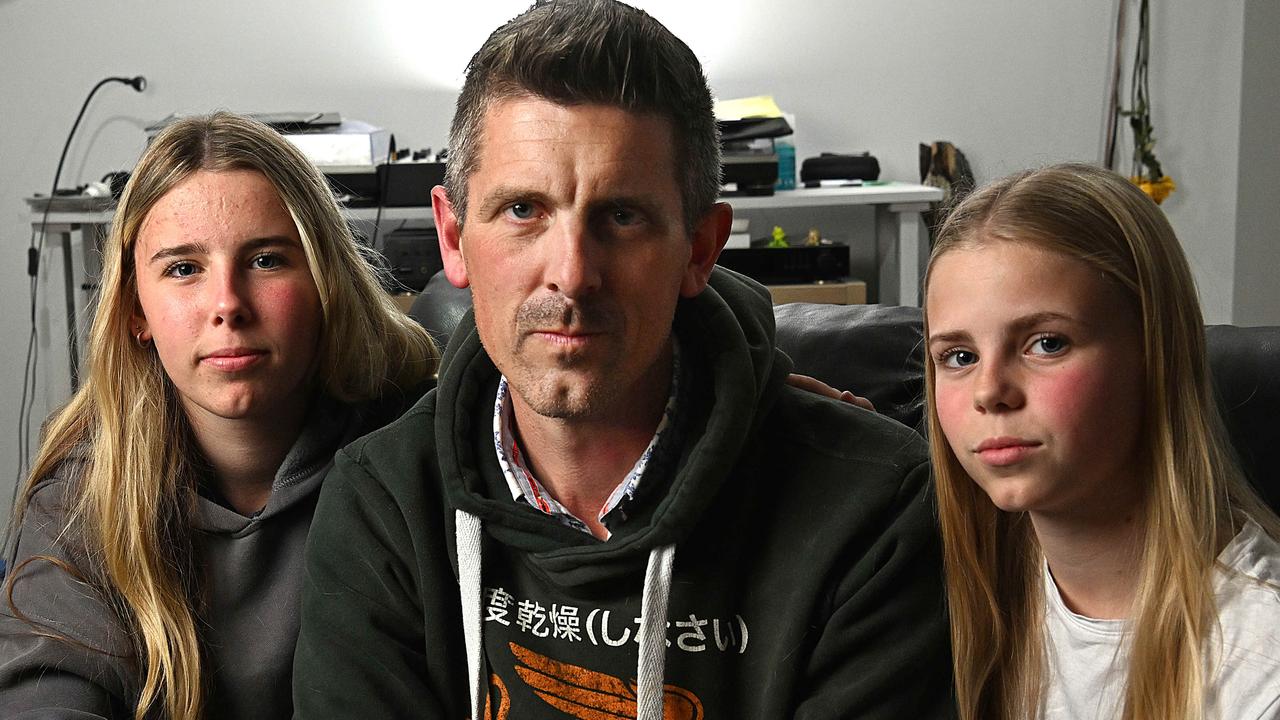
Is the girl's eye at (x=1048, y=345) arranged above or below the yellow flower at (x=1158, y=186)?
below

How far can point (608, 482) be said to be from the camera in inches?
49.0

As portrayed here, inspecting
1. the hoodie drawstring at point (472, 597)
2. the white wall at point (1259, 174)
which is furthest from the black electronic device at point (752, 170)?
the hoodie drawstring at point (472, 597)

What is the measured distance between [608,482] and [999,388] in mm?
397

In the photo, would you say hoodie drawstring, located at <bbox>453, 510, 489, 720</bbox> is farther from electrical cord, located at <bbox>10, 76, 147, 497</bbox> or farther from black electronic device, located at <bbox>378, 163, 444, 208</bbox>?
electrical cord, located at <bbox>10, 76, 147, 497</bbox>

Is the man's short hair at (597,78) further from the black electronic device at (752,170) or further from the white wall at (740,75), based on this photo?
the white wall at (740,75)

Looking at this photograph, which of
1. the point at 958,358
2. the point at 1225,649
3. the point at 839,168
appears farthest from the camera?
the point at 839,168

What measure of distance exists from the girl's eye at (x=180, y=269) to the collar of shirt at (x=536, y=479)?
0.41 m

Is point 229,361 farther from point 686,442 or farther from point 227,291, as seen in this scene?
point 686,442

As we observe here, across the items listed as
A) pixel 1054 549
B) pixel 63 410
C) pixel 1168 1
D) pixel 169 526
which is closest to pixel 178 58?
pixel 63 410

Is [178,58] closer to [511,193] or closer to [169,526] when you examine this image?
[169,526]

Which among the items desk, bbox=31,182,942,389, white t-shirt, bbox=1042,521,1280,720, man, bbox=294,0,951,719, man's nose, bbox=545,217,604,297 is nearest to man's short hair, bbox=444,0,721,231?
man, bbox=294,0,951,719

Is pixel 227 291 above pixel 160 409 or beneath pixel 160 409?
above

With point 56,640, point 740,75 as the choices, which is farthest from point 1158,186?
point 56,640

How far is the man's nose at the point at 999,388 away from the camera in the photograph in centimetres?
103
